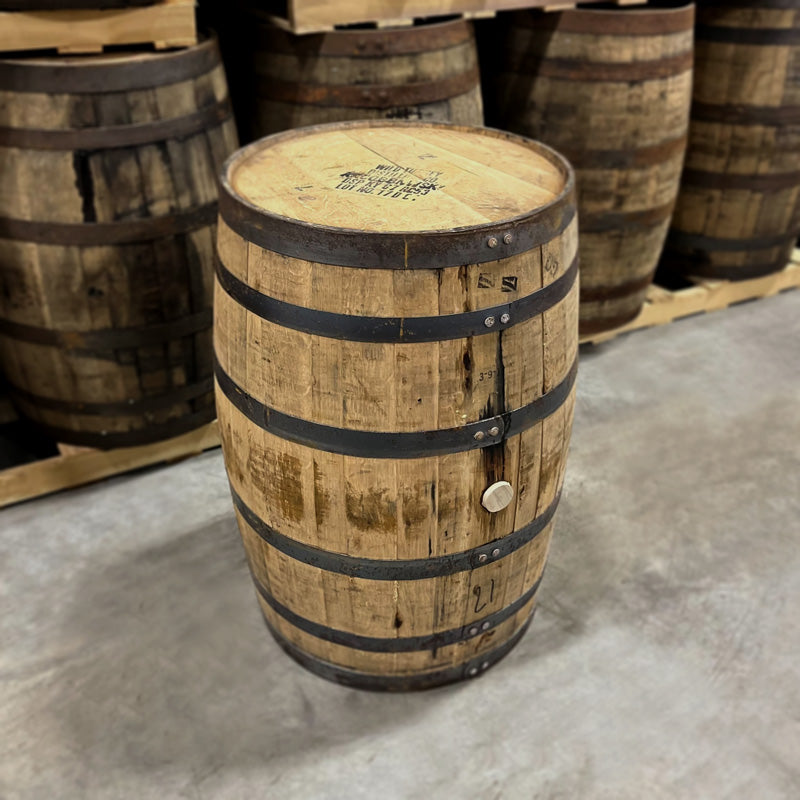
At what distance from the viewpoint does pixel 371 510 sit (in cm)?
194

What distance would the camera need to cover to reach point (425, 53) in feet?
9.61

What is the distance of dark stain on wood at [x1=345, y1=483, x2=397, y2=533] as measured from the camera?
192cm

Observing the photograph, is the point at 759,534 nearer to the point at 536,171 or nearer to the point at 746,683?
the point at 746,683

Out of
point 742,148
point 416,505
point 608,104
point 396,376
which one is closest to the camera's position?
point 396,376

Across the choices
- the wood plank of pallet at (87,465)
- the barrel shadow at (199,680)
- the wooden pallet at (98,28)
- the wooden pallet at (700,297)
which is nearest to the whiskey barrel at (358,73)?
the wooden pallet at (98,28)

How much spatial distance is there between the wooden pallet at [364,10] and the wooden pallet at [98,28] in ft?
1.17

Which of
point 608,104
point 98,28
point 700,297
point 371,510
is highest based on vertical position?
point 98,28

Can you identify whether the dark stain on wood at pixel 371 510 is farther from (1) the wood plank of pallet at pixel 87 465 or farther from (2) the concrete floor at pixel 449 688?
(1) the wood plank of pallet at pixel 87 465

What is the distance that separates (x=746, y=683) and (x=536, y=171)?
1.65 m

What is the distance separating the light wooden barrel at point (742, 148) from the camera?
12.7 feet

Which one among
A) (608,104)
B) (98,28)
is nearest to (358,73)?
(98,28)

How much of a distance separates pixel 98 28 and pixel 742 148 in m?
3.11

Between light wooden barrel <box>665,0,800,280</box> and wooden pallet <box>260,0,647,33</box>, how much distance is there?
49.6 inches

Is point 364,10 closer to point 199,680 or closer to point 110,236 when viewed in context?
point 110,236
